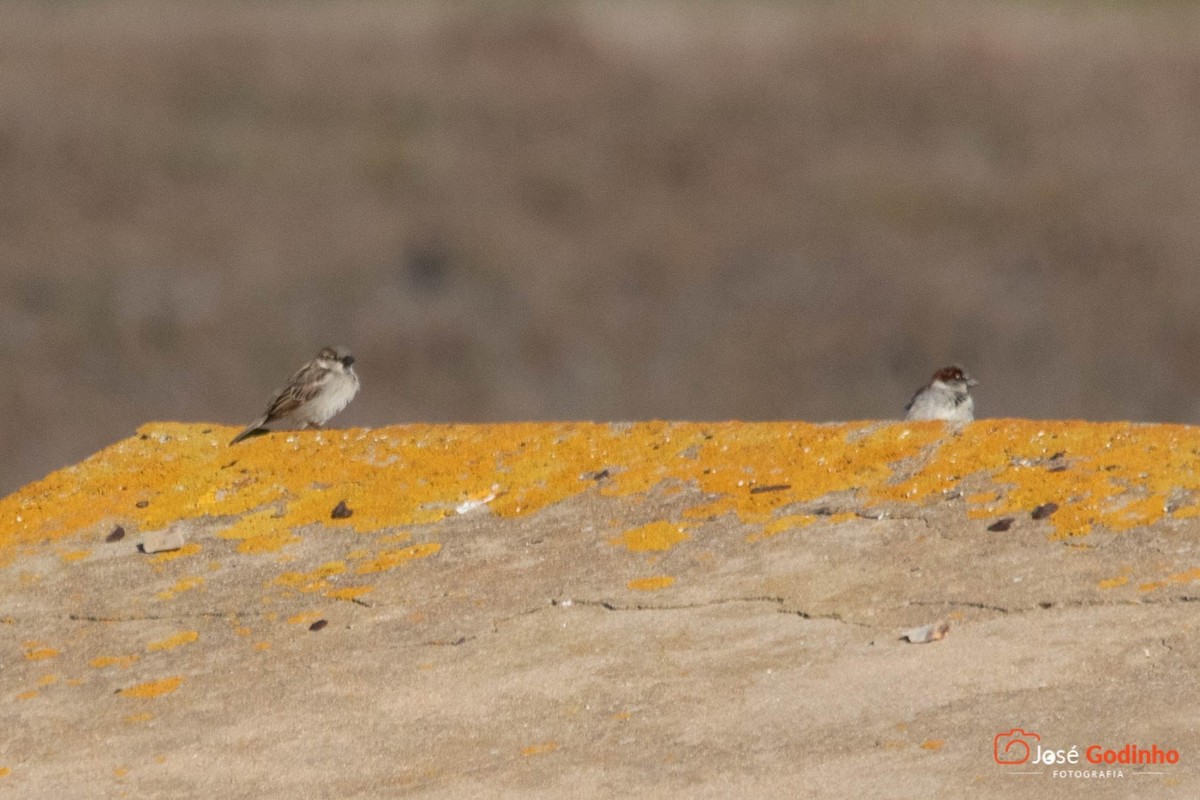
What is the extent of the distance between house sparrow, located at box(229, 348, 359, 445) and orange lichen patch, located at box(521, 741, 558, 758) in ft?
21.2

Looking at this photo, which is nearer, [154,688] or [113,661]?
[154,688]

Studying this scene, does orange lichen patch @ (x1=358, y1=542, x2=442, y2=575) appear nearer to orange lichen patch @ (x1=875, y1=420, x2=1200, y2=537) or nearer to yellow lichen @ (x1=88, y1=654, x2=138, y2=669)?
yellow lichen @ (x1=88, y1=654, x2=138, y2=669)

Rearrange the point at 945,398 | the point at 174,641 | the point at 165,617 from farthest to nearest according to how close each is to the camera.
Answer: the point at 945,398 < the point at 165,617 < the point at 174,641

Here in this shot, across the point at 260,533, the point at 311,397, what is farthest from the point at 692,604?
the point at 311,397

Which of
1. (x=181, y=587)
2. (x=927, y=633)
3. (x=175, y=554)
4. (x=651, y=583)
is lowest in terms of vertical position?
(x=927, y=633)

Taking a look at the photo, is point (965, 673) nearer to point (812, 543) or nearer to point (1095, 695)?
point (1095, 695)

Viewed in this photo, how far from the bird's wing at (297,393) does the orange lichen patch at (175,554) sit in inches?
167

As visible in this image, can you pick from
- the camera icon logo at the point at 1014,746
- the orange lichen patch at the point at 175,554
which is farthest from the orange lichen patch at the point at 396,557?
the camera icon logo at the point at 1014,746

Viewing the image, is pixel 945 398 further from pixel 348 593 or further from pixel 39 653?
pixel 39 653

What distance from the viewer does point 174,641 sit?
20.7ft

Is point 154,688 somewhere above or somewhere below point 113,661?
below

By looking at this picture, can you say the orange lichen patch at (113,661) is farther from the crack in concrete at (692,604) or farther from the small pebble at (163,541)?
the crack in concrete at (692,604)

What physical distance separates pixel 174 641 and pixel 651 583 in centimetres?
174

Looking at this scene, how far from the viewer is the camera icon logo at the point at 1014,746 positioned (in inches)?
189
